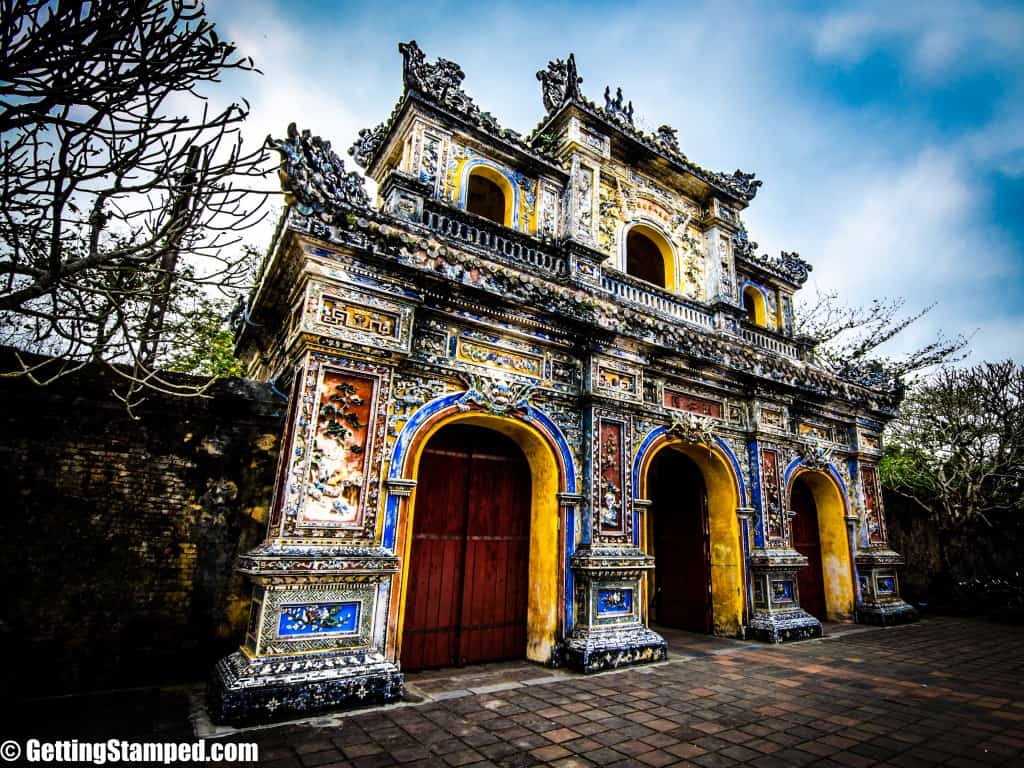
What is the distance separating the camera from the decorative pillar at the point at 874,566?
9711 millimetres

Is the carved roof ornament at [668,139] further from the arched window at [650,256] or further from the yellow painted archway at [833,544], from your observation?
the yellow painted archway at [833,544]

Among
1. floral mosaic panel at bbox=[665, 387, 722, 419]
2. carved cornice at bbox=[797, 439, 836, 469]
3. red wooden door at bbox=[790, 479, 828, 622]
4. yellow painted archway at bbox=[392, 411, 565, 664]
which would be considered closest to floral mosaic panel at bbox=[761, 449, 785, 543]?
carved cornice at bbox=[797, 439, 836, 469]

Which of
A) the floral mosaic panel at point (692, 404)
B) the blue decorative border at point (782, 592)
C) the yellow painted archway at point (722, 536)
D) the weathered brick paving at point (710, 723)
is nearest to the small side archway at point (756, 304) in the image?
the floral mosaic panel at point (692, 404)

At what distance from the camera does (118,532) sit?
5.25 metres

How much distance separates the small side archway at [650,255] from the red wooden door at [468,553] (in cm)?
505

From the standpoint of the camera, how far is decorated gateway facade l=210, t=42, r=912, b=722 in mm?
5020

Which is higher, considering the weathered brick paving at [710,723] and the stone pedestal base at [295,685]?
the stone pedestal base at [295,685]

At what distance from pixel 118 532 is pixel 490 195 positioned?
7.17 meters

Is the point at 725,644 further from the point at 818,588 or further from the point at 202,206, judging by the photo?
the point at 202,206

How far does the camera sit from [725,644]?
763 cm

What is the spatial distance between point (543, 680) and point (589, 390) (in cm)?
347

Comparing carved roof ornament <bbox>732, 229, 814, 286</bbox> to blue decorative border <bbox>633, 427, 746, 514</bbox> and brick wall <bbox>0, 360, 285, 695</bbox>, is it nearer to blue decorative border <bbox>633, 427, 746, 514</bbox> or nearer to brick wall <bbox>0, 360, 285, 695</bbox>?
blue decorative border <bbox>633, 427, 746, 514</bbox>

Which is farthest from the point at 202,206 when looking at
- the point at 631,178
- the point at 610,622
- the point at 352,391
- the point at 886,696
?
the point at 631,178

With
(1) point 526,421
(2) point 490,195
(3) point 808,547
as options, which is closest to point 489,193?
(2) point 490,195
